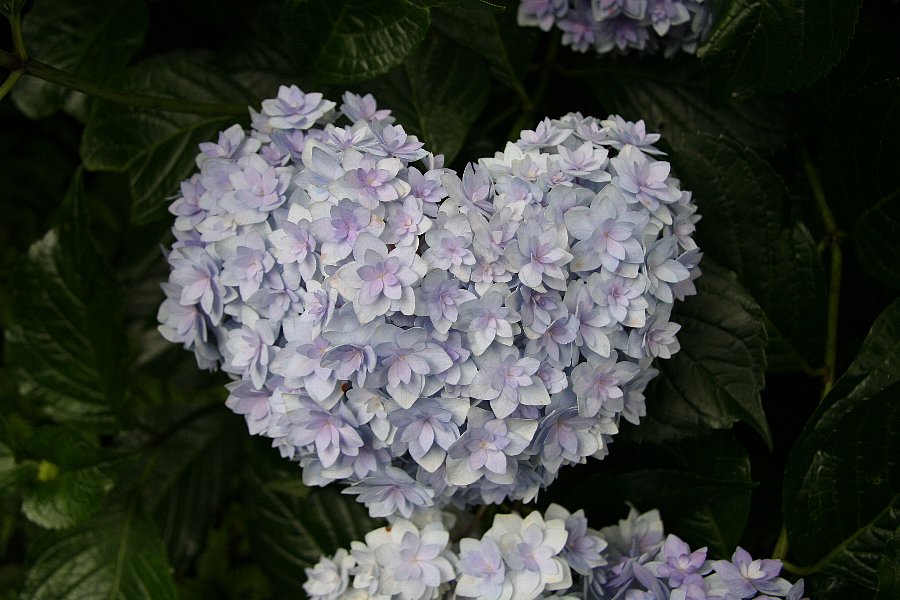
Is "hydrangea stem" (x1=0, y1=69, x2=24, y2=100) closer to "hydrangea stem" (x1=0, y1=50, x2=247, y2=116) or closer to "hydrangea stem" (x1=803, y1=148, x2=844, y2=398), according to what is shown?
"hydrangea stem" (x1=0, y1=50, x2=247, y2=116)

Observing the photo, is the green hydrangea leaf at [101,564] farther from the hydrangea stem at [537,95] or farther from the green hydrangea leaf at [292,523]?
the hydrangea stem at [537,95]

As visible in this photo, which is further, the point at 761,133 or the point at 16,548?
the point at 16,548

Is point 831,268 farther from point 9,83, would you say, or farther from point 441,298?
point 9,83

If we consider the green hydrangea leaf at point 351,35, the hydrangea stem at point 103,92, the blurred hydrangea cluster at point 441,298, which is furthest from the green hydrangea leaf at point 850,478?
the hydrangea stem at point 103,92

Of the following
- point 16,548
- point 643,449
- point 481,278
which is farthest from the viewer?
point 16,548

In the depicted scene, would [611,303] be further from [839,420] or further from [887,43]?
[887,43]

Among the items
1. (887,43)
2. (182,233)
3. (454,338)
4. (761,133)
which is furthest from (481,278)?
(887,43)

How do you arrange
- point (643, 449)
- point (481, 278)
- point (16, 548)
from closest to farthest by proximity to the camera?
point (481, 278)
point (643, 449)
point (16, 548)

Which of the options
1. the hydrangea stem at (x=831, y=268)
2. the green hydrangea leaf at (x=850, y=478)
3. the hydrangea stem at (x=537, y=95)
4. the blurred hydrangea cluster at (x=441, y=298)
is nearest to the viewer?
the blurred hydrangea cluster at (x=441, y=298)
